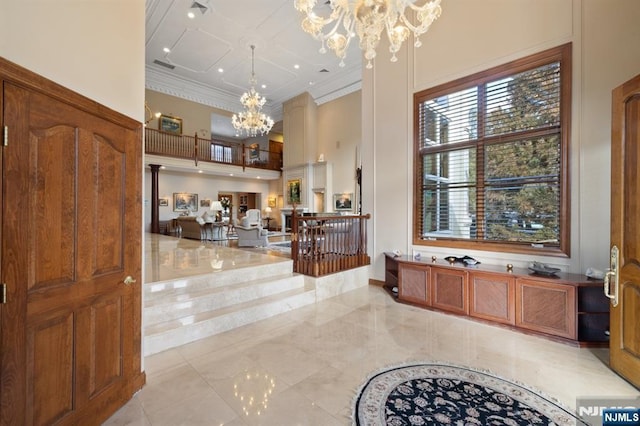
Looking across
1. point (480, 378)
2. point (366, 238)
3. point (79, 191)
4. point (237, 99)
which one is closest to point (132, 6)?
point (79, 191)

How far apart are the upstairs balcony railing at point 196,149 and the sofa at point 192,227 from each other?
2.51m

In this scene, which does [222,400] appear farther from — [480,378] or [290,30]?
[290,30]

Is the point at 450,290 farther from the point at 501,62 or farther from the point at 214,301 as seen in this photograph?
the point at 501,62

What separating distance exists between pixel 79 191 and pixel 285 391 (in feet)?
6.64

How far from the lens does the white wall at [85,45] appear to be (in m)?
1.35

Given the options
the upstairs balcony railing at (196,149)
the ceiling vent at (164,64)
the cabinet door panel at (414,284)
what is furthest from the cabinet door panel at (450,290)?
the ceiling vent at (164,64)

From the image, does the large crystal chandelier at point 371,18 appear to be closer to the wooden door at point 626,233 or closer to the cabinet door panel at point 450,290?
the wooden door at point 626,233

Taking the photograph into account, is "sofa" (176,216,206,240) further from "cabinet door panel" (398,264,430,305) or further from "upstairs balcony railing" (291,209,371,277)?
"cabinet door panel" (398,264,430,305)

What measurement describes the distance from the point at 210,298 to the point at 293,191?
998 cm

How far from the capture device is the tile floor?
1.91 meters

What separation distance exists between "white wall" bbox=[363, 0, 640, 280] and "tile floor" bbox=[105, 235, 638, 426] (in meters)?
1.37

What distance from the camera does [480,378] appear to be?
229 centimetres

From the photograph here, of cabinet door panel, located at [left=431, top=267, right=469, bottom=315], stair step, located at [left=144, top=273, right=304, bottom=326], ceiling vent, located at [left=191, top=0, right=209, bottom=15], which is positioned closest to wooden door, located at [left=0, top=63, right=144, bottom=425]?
stair step, located at [left=144, top=273, right=304, bottom=326]

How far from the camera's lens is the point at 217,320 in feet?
10.4
